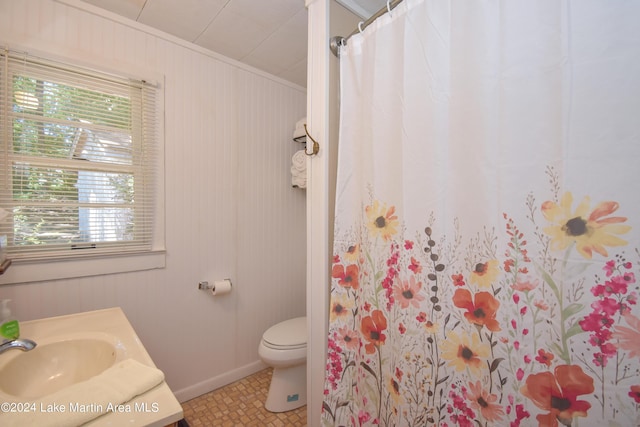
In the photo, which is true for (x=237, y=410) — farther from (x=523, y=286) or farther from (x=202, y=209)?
(x=523, y=286)

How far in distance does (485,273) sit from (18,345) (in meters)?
1.48

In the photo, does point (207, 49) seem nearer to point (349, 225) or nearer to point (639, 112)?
point (349, 225)

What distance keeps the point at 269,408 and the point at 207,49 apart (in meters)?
2.38

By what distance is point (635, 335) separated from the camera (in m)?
Result: 0.56

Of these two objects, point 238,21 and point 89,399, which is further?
point 238,21

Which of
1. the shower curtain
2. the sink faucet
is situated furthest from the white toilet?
the sink faucet

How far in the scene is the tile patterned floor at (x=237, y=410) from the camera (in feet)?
5.08

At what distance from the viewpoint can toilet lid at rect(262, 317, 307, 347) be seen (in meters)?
1.63

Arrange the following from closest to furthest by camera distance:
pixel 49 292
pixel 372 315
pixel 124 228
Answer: pixel 372 315, pixel 49 292, pixel 124 228

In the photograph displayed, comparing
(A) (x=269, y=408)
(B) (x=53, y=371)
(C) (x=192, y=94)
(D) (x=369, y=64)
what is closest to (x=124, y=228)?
(B) (x=53, y=371)

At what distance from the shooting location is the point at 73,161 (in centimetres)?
133

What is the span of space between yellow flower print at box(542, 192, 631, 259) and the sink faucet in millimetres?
1603

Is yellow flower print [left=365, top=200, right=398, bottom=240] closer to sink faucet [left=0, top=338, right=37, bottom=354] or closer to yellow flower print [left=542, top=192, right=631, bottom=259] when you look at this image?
yellow flower print [left=542, top=192, right=631, bottom=259]

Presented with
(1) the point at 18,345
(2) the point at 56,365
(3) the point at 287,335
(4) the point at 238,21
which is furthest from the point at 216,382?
(4) the point at 238,21
